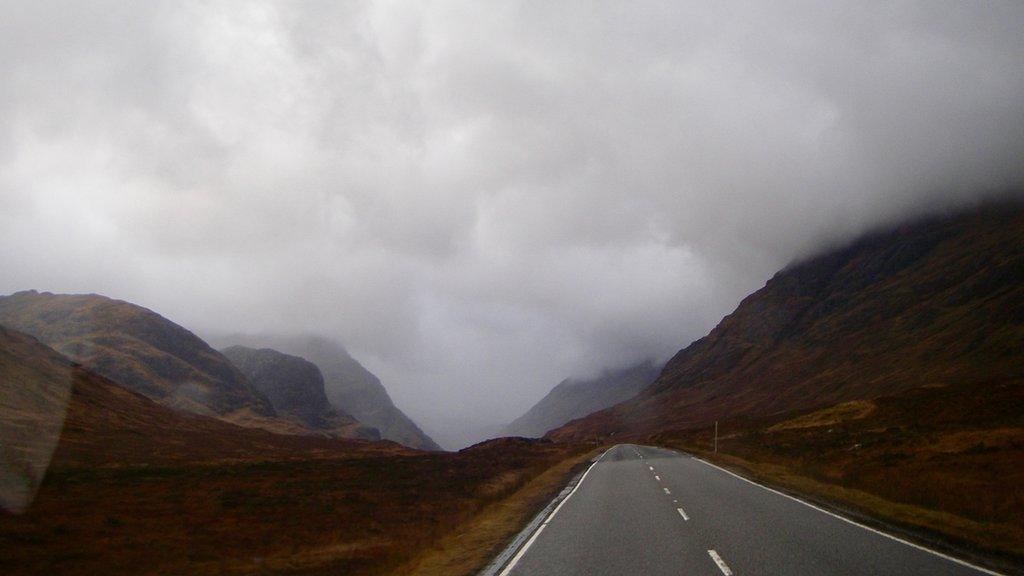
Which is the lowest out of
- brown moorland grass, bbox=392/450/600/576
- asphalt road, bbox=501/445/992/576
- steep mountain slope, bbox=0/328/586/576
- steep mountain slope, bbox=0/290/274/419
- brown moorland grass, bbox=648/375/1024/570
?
steep mountain slope, bbox=0/328/586/576

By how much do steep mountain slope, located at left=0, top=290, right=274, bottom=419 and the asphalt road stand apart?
140 m

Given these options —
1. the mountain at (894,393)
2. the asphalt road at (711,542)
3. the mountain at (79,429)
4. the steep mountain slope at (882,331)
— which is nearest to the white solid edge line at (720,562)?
the asphalt road at (711,542)

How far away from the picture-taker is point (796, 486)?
22.7 metres

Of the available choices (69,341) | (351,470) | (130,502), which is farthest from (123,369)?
(130,502)

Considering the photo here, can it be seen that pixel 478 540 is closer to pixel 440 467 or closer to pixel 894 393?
pixel 440 467

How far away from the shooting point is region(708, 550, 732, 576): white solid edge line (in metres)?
10.0

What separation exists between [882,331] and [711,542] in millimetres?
142482

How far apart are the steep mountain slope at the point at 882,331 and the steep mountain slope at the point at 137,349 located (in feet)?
331

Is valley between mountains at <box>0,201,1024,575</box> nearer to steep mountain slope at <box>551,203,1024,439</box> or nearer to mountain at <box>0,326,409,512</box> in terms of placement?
mountain at <box>0,326,409,512</box>

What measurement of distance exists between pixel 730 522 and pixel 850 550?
3714 mm

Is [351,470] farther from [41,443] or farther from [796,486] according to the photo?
[796,486]

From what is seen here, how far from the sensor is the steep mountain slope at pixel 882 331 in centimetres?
9694

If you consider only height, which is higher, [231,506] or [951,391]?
[951,391]

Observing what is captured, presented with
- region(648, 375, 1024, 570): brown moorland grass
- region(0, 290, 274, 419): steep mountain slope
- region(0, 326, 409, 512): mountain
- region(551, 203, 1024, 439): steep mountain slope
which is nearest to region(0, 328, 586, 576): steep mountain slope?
region(0, 326, 409, 512): mountain
